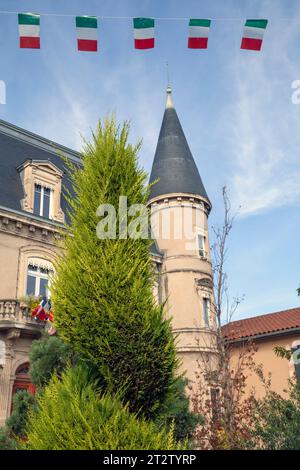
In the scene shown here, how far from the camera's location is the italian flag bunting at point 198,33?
9195 millimetres

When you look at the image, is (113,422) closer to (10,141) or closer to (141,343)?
(141,343)

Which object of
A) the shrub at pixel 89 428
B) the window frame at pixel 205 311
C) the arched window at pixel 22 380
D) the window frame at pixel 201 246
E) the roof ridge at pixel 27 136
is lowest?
the shrub at pixel 89 428

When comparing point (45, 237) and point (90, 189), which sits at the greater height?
point (45, 237)

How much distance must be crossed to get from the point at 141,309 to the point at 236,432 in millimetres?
3036

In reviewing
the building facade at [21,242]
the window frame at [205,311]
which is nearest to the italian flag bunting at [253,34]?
the building facade at [21,242]

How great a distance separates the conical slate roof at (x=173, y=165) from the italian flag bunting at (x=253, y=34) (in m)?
12.9

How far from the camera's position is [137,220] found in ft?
26.7

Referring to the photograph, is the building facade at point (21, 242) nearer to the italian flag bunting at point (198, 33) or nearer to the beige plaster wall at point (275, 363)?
the italian flag bunting at point (198, 33)

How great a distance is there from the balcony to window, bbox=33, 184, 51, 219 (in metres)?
4.39

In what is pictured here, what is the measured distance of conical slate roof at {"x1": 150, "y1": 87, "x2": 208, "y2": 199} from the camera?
23.1 metres

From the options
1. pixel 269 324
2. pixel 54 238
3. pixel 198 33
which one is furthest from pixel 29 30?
pixel 269 324

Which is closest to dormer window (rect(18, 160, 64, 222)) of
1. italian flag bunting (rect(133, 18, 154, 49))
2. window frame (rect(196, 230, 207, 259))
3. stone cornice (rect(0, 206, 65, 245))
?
stone cornice (rect(0, 206, 65, 245))

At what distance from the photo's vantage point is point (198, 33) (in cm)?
927
